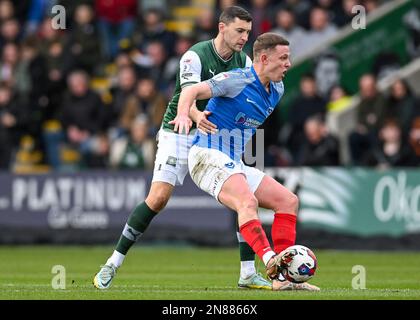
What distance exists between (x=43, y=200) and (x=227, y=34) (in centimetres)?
947

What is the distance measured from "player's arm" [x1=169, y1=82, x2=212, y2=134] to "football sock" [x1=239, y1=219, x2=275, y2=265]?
1.08m

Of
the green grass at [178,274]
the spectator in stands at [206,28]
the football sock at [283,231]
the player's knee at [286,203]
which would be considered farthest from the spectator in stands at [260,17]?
the football sock at [283,231]

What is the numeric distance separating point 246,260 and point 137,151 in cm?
927

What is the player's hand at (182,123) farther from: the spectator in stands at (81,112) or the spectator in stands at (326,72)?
the spectator in stands at (326,72)

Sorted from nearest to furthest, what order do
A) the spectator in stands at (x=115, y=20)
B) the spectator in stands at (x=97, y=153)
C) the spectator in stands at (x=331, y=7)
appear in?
the spectator in stands at (x=97, y=153) → the spectator in stands at (x=331, y=7) → the spectator in stands at (x=115, y=20)

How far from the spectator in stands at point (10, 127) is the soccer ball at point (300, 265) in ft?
41.3

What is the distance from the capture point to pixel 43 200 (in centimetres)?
2105

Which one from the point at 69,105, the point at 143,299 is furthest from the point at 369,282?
the point at 69,105

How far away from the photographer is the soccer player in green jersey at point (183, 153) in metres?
12.1

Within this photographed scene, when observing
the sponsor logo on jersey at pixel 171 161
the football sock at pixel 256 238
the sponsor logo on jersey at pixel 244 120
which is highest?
the sponsor logo on jersey at pixel 244 120

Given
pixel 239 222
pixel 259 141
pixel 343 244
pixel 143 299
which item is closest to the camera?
pixel 143 299

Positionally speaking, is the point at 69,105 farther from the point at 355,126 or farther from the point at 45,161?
the point at 355,126

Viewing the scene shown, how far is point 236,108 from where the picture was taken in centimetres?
1154

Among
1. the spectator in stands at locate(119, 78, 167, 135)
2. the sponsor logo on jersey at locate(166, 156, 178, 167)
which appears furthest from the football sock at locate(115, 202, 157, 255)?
the spectator in stands at locate(119, 78, 167, 135)
